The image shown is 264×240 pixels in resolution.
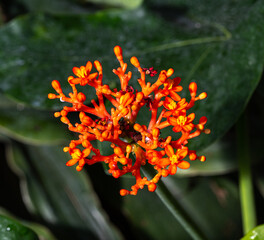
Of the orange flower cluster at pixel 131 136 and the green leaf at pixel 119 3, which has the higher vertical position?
the green leaf at pixel 119 3

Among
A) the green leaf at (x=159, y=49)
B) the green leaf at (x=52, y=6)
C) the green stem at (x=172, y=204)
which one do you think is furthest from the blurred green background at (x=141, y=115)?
the green leaf at (x=52, y=6)

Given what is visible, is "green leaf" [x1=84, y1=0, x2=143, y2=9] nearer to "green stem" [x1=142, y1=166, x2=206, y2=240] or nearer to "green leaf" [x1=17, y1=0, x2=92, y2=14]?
"green leaf" [x1=17, y1=0, x2=92, y2=14]

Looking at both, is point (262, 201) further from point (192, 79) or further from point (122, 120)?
point (122, 120)

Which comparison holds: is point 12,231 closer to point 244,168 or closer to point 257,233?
point 257,233

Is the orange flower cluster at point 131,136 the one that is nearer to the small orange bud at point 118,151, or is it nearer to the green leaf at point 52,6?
the small orange bud at point 118,151

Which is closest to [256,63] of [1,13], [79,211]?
[79,211]

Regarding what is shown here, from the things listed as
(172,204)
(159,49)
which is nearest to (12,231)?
(172,204)

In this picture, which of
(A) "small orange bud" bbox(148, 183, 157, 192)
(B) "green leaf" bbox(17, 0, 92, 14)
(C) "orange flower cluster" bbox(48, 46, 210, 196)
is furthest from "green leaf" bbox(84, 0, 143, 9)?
(A) "small orange bud" bbox(148, 183, 157, 192)

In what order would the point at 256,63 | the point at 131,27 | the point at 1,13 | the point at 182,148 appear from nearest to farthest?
1. the point at 182,148
2. the point at 256,63
3. the point at 131,27
4. the point at 1,13

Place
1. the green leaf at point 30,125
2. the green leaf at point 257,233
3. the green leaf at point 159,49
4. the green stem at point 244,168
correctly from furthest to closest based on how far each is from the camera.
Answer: the green leaf at point 30,125 → the green stem at point 244,168 → the green leaf at point 159,49 → the green leaf at point 257,233
